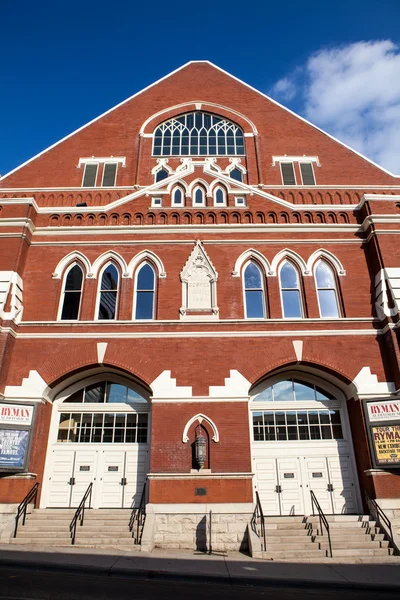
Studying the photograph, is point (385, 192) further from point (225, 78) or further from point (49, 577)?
point (49, 577)

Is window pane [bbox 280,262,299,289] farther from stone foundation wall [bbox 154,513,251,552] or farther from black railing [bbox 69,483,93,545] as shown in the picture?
black railing [bbox 69,483,93,545]

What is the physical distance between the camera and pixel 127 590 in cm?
751

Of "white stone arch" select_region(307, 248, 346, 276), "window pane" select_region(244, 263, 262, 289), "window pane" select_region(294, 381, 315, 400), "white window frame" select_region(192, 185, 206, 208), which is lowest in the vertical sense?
"window pane" select_region(294, 381, 315, 400)

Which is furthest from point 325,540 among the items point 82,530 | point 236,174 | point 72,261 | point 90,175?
point 90,175

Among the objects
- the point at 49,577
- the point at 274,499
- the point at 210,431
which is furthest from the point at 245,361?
the point at 49,577

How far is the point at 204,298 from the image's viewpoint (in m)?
15.0

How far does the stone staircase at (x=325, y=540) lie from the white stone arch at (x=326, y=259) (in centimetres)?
788

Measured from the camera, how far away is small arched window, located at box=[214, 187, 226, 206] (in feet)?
56.2

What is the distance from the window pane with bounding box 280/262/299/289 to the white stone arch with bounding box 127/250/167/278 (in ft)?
13.9

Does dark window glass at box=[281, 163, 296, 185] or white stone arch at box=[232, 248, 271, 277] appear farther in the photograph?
dark window glass at box=[281, 163, 296, 185]

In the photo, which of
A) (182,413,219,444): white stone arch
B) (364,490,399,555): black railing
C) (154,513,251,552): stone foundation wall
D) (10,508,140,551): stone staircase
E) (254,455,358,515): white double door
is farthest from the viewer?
(254,455,358,515): white double door

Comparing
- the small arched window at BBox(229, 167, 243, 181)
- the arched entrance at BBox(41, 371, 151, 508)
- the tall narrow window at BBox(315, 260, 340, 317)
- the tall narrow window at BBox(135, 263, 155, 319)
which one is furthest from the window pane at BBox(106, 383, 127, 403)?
the small arched window at BBox(229, 167, 243, 181)

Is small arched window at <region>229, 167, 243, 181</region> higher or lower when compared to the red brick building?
higher

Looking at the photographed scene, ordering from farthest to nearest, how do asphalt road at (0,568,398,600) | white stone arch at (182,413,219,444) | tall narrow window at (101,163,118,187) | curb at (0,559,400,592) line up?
1. tall narrow window at (101,163,118,187)
2. white stone arch at (182,413,219,444)
3. curb at (0,559,400,592)
4. asphalt road at (0,568,398,600)
